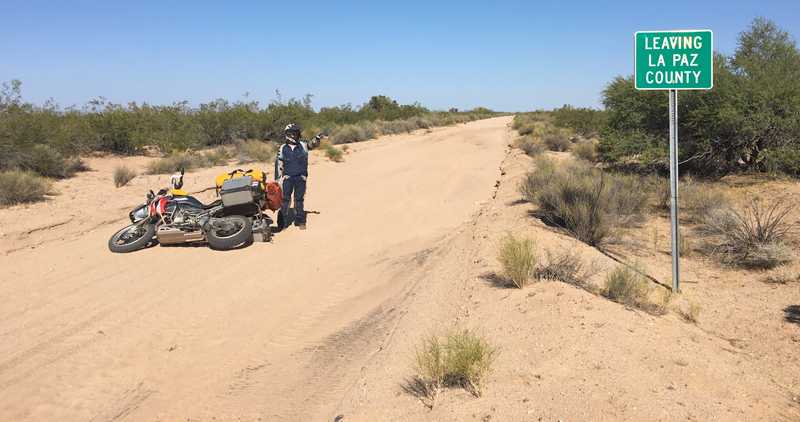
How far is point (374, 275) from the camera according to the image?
745 cm

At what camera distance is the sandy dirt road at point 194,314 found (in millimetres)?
4301

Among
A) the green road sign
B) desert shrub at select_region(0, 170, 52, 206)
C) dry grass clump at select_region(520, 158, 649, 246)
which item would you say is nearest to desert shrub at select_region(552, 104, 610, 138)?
dry grass clump at select_region(520, 158, 649, 246)

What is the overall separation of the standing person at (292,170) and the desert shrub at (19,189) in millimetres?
6200

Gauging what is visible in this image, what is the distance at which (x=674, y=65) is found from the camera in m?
5.72

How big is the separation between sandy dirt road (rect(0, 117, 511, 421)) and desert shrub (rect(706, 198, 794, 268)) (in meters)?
4.54

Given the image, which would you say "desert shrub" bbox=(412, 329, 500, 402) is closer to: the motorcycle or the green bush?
the motorcycle

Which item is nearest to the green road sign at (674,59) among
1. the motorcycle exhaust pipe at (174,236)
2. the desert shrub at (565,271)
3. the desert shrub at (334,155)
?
the desert shrub at (565,271)

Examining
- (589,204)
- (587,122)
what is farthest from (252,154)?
(587,122)

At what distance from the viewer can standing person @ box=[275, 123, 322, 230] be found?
31.3ft

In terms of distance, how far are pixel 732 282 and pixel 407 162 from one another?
46.2ft

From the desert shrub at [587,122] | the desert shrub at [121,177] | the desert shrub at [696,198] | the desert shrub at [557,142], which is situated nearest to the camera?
the desert shrub at [696,198]

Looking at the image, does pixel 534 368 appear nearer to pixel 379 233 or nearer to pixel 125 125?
pixel 379 233

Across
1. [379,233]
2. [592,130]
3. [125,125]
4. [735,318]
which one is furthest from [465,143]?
[735,318]

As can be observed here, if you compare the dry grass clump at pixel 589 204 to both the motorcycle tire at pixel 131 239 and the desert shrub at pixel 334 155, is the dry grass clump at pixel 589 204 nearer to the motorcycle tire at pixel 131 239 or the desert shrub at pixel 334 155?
the motorcycle tire at pixel 131 239
